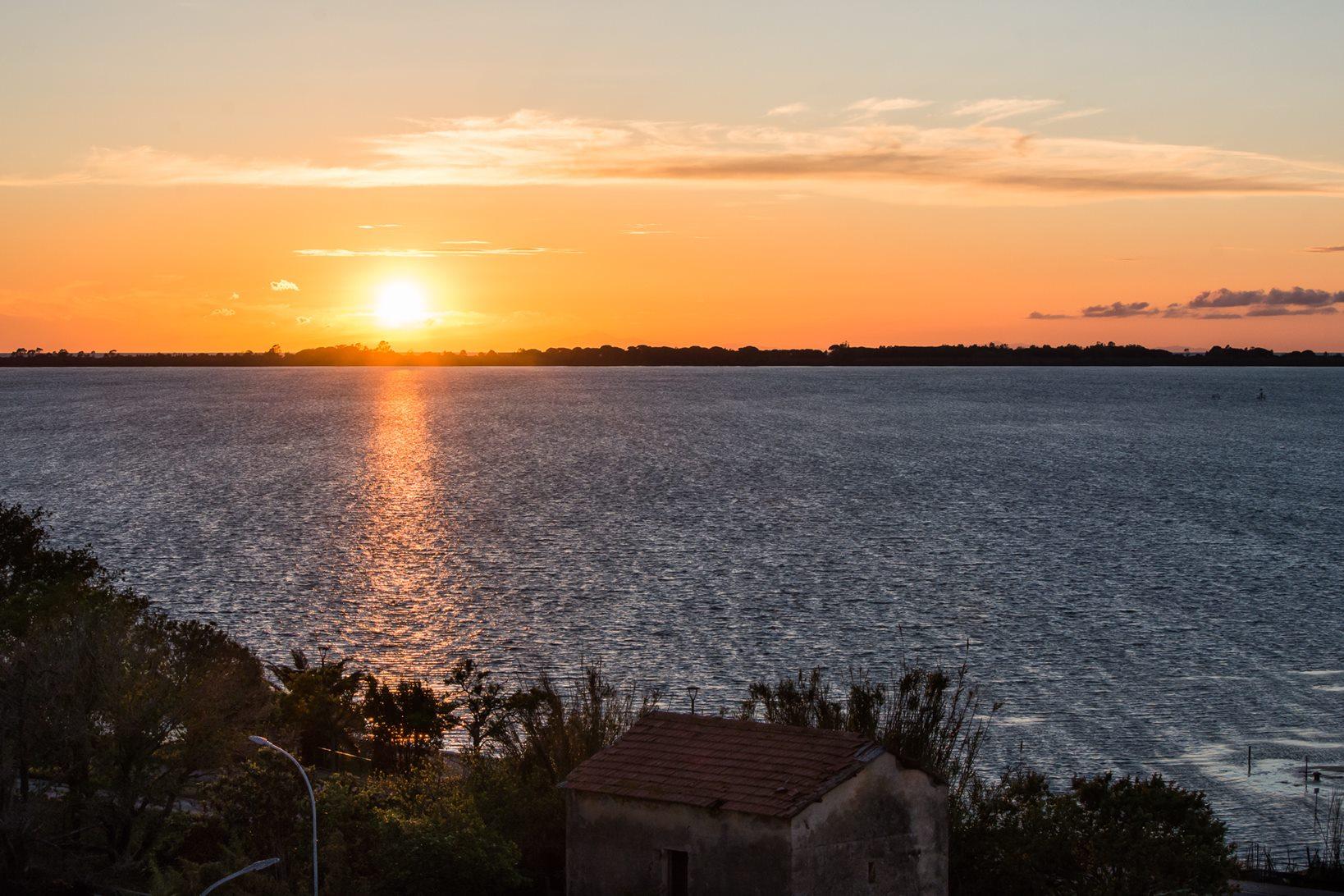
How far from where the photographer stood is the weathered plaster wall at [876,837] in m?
28.8

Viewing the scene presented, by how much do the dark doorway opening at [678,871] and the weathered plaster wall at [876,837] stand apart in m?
2.54

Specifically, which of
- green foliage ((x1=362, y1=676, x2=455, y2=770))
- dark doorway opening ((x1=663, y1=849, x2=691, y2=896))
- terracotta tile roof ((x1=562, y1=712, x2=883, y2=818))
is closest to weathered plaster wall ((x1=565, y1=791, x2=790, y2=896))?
dark doorway opening ((x1=663, y1=849, x2=691, y2=896))

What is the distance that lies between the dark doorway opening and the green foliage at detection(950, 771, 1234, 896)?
27.4 ft

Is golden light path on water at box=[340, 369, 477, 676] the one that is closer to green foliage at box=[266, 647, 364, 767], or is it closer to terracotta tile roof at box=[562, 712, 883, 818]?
green foliage at box=[266, 647, 364, 767]

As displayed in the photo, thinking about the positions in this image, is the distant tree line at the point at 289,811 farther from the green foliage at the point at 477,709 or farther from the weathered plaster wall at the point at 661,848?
the green foliage at the point at 477,709

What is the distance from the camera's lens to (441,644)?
71375 mm

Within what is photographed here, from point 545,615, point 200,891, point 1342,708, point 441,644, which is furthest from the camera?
point 545,615

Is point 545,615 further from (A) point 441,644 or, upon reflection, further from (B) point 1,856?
(B) point 1,856

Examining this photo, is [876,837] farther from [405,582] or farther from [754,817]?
[405,582]

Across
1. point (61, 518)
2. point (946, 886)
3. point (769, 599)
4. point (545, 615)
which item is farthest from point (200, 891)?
point (61, 518)

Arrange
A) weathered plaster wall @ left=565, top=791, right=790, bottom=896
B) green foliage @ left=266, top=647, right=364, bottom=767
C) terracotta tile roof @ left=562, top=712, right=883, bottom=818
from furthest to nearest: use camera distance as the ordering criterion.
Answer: green foliage @ left=266, top=647, right=364, bottom=767
terracotta tile roof @ left=562, top=712, right=883, bottom=818
weathered plaster wall @ left=565, top=791, right=790, bottom=896

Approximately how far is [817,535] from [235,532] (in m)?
45.4

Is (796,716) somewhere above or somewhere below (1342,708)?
above

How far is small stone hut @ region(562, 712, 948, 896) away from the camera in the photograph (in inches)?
1133
